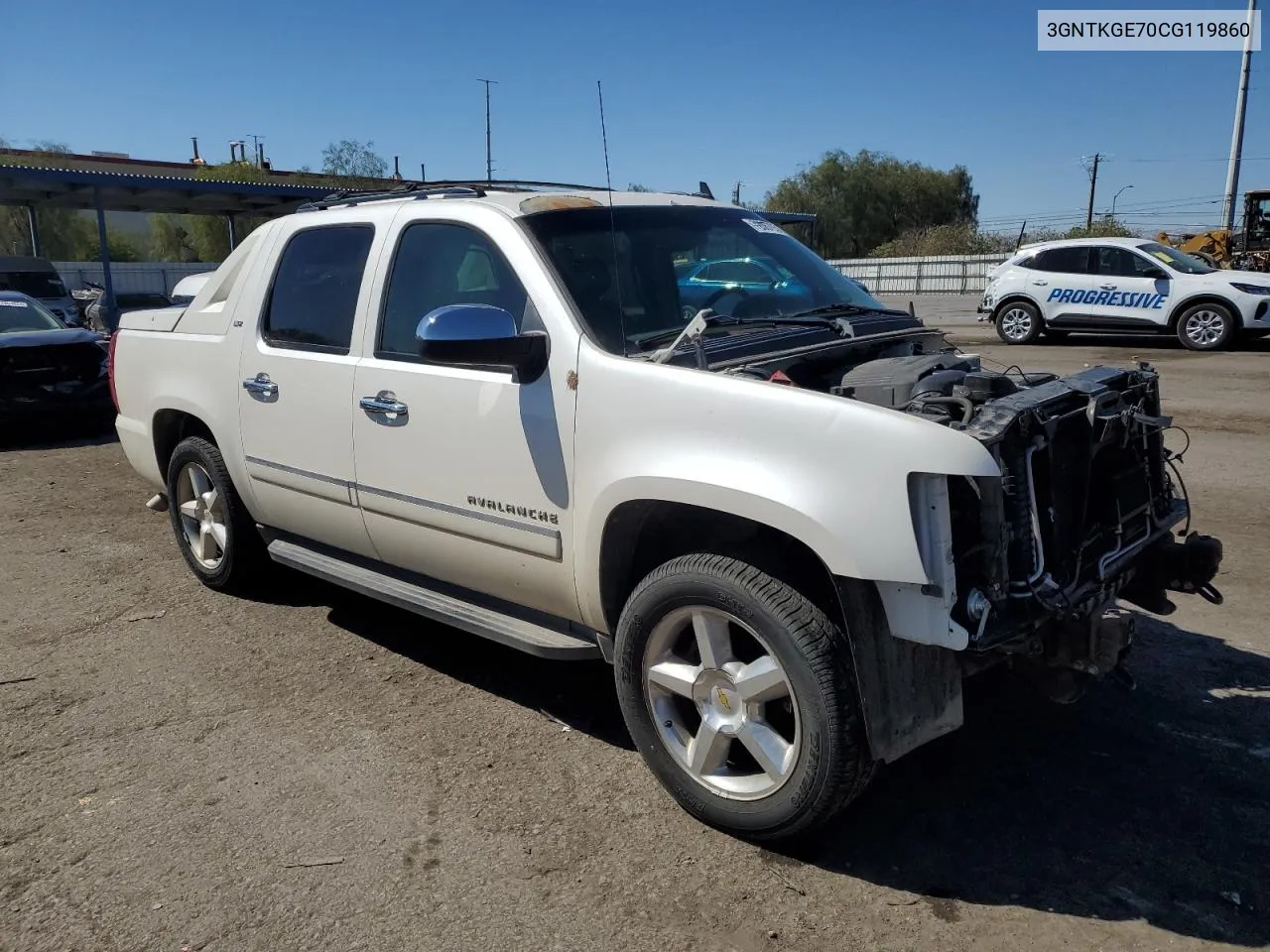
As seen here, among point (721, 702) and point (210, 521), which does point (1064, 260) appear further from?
point (721, 702)

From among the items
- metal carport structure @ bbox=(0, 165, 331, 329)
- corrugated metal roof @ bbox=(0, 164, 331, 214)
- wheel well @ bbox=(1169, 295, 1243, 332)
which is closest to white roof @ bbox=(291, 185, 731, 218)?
wheel well @ bbox=(1169, 295, 1243, 332)

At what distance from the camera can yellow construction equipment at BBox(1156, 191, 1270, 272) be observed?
2766 centimetres

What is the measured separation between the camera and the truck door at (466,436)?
354cm

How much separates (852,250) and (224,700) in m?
65.1

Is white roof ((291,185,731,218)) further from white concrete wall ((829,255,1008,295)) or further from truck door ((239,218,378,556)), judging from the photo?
white concrete wall ((829,255,1008,295))

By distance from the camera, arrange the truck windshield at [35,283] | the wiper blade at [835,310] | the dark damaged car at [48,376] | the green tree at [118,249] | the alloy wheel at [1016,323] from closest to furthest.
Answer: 1. the wiper blade at [835,310]
2. the dark damaged car at [48,376]
3. the alloy wheel at [1016,323]
4. the truck windshield at [35,283]
5. the green tree at [118,249]

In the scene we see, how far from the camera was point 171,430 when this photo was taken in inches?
226

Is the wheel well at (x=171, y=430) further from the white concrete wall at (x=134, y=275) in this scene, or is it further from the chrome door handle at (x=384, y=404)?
the white concrete wall at (x=134, y=275)

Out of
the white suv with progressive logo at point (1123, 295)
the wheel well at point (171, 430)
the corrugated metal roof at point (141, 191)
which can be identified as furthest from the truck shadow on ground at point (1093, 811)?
the corrugated metal roof at point (141, 191)

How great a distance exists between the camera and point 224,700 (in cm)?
430

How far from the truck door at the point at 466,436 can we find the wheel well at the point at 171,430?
5.56 feet

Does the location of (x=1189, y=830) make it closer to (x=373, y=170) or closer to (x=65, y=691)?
(x=65, y=691)

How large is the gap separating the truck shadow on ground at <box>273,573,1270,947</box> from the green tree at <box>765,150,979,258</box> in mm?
62839

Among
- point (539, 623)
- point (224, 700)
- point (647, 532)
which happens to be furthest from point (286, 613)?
point (647, 532)
